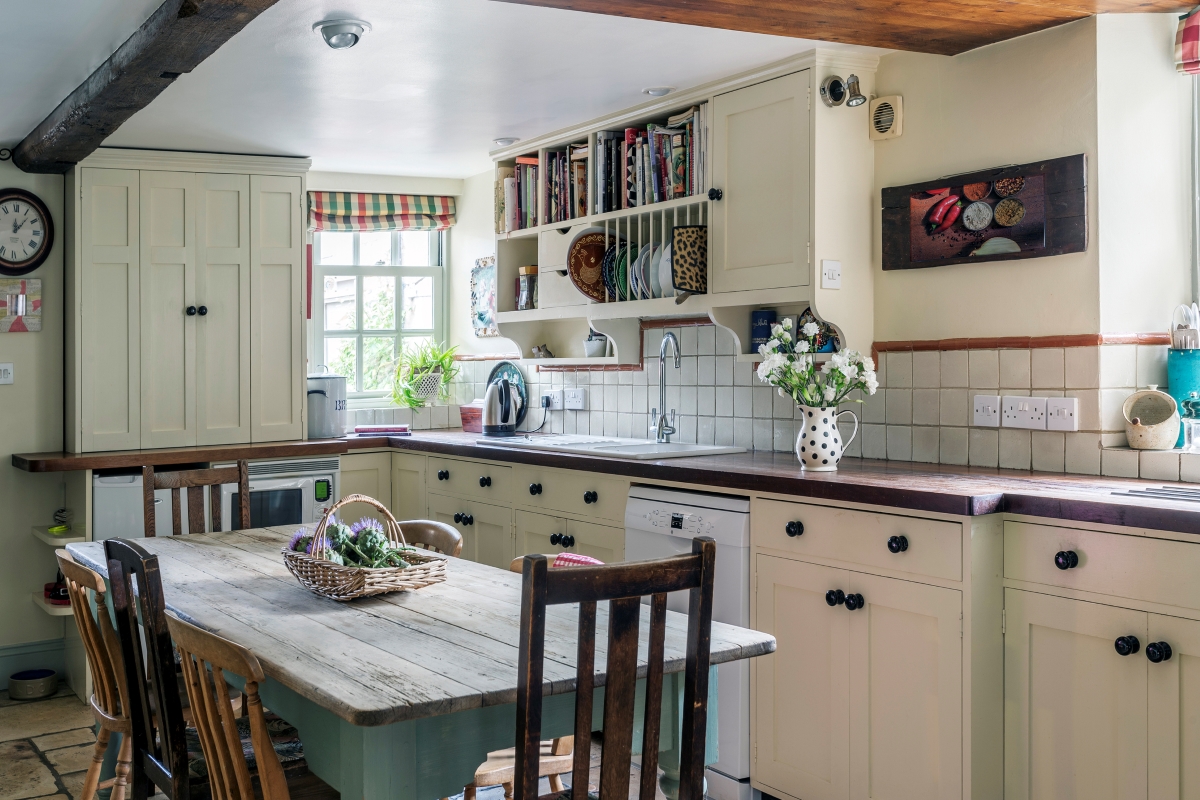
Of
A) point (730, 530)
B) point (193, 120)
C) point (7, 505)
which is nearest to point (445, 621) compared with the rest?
point (730, 530)

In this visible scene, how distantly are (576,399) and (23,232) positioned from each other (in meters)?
2.49

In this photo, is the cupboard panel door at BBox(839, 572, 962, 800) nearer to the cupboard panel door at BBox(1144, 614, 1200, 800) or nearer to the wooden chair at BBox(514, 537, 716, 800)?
the cupboard panel door at BBox(1144, 614, 1200, 800)

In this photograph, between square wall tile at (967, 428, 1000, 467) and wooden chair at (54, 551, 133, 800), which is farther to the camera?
square wall tile at (967, 428, 1000, 467)

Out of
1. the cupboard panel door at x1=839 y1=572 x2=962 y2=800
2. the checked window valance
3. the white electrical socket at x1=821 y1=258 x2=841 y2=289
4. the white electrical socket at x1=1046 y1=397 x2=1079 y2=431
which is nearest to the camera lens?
the cupboard panel door at x1=839 y1=572 x2=962 y2=800

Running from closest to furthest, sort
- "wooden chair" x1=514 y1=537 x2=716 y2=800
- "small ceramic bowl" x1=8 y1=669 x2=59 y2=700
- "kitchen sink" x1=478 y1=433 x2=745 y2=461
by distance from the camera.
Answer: "wooden chair" x1=514 y1=537 x2=716 y2=800
"kitchen sink" x1=478 y1=433 x2=745 y2=461
"small ceramic bowl" x1=8 y1=669 x2=59 y2=700

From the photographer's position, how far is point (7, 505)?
14.9 feet

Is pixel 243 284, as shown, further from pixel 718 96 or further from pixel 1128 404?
pixel 1128 404

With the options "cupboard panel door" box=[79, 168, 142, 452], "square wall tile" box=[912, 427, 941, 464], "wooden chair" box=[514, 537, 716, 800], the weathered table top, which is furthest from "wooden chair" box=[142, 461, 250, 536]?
"square wall tile" box=[912, 427, 941, 464]

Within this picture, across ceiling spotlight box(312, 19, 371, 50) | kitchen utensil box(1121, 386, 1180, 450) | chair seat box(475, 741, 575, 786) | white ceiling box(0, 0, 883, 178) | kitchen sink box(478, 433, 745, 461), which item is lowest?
chair seat box(475, 741, 575, 786)

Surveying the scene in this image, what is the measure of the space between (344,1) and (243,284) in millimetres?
2257

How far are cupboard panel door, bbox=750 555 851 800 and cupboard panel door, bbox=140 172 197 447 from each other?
2.90m

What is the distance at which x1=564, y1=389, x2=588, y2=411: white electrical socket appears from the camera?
16.0 feet

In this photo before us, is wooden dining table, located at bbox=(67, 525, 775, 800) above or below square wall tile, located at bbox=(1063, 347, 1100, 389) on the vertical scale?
below

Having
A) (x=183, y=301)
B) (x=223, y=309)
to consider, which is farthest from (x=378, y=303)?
(x=183, y=301)
